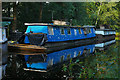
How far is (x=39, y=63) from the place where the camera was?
13.5 meters

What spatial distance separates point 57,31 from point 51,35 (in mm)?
1953

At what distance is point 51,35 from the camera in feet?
68.9

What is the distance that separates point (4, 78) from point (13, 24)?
2104 cm

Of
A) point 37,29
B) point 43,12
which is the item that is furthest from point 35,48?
point 43,12

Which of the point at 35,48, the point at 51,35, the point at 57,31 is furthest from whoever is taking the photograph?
the point at 57,31

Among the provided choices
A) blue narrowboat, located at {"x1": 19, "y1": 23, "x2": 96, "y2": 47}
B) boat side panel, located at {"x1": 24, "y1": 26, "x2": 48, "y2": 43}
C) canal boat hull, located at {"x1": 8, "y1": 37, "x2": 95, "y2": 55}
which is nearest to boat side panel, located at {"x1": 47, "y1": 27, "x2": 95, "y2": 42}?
A: blue narrowboat, located at {"x1": 19, "y1": 23, "x2": 96, "y2": 47}

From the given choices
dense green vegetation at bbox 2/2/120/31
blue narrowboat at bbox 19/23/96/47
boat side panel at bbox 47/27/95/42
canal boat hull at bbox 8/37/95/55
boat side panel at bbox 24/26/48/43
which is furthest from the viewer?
dense green vegetation at bbox 2/2/120/31

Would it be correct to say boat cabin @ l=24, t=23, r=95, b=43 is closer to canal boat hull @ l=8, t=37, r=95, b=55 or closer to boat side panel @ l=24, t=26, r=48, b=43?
boat side panel @ l=24, t=26, r=48, b=43

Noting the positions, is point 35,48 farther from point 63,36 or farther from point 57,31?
point 63,36

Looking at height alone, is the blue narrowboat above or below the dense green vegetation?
below

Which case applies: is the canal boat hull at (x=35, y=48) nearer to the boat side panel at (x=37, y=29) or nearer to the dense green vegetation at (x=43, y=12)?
the boat side panel at (x=37, y=29)

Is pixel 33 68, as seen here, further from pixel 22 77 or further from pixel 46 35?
pixel 46 35

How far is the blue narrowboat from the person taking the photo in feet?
63.1

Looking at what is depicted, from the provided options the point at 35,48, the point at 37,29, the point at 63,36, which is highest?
the point at 37,29
